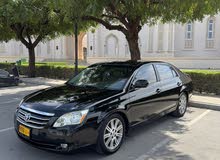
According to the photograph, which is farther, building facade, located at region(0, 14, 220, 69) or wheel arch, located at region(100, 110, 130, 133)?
building facade, located at region(0, 14, 220, 69)

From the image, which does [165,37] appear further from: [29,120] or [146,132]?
[29,120]

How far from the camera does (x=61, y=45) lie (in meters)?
38.3

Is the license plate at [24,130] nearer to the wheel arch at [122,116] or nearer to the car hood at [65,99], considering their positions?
the car hood at [65,99]

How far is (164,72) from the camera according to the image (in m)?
6.24

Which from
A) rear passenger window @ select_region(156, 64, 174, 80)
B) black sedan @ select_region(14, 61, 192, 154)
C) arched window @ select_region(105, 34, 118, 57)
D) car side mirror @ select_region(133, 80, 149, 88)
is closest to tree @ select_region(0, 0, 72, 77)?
rear passenger window @ select_region(156, 64, 174, 80)

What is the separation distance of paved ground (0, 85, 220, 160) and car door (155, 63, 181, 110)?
1.92 feet

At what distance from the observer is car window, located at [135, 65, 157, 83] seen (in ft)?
17.5

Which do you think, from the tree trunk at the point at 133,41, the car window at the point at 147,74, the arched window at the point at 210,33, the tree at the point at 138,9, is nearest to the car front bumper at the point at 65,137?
the car window at the point at 147,74

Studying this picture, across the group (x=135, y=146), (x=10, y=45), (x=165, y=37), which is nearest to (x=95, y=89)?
(x=135, y=146)

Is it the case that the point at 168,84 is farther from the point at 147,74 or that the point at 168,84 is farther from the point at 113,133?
the point at 113,133

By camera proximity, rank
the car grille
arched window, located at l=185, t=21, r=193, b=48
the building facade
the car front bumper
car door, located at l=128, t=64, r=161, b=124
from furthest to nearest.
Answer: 1. arched window, located at l=185, t=21, r=193, b=48
2. the building facade
3. car door, located at l=128, t=64, r=161, b=124
4. the car grille
5. the car front bumper

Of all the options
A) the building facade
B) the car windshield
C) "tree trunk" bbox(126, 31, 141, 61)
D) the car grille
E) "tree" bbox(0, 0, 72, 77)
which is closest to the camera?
the car grille

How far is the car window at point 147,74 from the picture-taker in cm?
532

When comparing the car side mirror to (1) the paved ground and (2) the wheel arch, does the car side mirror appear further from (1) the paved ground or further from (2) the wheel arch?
(1) the paved ground
